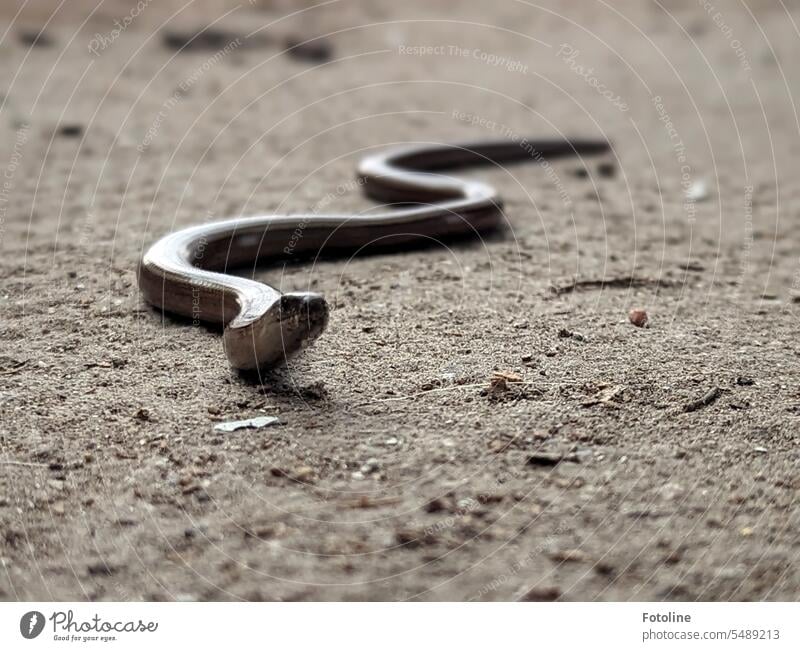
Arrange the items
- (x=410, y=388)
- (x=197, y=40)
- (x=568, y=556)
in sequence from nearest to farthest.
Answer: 1. (x=568, y=556)
2. (x=410, y=388)
3. (x=197, y=40)

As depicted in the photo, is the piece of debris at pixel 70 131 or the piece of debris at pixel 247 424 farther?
the piece of debris at pixel 70 131

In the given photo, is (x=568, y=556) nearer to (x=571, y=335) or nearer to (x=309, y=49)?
(x=571, y=335)

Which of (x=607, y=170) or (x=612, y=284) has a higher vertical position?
(x=607, y=170)

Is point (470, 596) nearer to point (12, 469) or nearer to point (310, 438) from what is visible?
point (310, 438)

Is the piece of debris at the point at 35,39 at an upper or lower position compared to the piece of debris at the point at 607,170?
upper

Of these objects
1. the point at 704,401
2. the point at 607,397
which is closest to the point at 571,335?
the point at 607,397

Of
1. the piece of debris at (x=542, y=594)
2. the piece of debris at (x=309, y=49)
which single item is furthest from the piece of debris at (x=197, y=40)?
the piece of debris at (x=542, y=594)

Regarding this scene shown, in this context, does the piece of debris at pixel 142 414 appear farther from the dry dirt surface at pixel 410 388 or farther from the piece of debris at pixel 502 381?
the piece of debris at pixel 502 381
